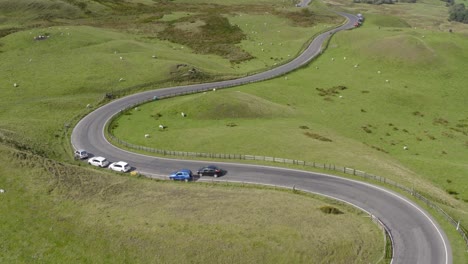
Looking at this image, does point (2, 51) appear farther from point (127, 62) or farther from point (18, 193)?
point (18, 193)

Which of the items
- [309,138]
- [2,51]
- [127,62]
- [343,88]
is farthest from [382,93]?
[2,51]

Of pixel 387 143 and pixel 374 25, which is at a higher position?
pixel 374 25

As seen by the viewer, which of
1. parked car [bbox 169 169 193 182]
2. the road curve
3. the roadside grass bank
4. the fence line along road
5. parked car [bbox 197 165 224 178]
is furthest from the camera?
parked car [bbox 197 165 224 178]

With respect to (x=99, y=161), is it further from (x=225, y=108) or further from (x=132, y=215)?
(x=225, y=108)

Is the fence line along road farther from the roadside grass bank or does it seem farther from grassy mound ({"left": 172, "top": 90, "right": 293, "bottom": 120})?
grassy mound ({"left": 172, "top": 90, "right": 293, "bottom": 120})

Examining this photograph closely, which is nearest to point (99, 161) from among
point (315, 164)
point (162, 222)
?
point (162, 222)

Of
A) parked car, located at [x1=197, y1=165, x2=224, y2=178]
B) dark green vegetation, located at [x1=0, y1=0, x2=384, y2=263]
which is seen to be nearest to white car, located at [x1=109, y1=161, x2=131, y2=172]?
dark green vegetation, located at [x1=0, y1=0, x2=384, y2=263]
